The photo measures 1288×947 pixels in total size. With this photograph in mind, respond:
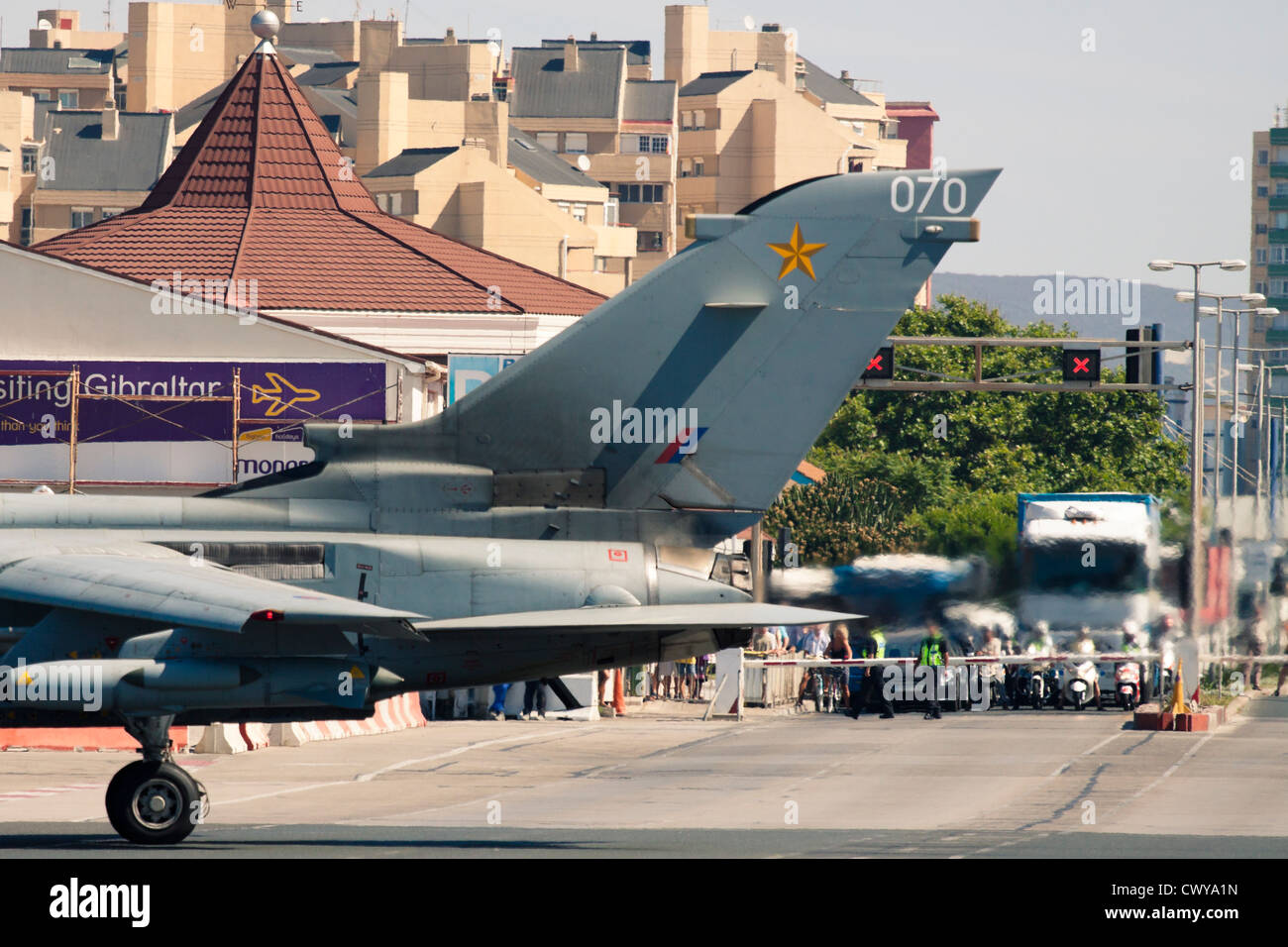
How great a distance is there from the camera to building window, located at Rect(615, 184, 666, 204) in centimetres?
17525

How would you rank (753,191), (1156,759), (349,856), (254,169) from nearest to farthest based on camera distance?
(349,856)
(1156,759)
(254,169)
(753,191)

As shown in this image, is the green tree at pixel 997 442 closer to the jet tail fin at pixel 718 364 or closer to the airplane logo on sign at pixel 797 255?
the jet tail fin at pixel 718 364

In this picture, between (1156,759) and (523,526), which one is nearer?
(523,526)

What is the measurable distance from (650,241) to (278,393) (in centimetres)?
13438

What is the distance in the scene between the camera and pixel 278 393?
4212 cm

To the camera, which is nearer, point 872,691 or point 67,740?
point 67,740

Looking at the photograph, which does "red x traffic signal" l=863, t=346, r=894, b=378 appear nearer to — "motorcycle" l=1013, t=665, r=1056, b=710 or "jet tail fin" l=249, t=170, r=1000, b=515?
"motorcycle" l=1013, t=665, r=1056, b=710

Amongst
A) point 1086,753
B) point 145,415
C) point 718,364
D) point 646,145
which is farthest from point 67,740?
point 646,145

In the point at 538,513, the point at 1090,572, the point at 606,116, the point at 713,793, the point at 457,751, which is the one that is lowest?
the point at 457,751

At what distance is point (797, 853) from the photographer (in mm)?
16516

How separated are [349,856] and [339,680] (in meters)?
1.59

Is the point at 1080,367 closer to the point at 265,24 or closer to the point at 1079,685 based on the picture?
the point at 1079,685

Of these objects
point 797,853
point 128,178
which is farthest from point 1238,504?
point 128,178
